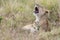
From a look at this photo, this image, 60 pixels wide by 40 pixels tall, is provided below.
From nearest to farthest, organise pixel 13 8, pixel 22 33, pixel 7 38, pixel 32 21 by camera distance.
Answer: pixel 7 38 < pixel 22 33 < pixel 32 21 < pixel 13 8

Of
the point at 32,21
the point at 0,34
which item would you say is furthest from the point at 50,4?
the point at 0,34

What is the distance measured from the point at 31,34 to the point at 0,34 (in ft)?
2.09

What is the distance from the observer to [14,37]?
5.58 m

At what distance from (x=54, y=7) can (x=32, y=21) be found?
0.60m

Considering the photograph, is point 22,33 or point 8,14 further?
point 8,14

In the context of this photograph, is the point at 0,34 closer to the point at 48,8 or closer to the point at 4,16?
the point at 4,16

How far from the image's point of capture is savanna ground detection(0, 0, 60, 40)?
A: 5.49m

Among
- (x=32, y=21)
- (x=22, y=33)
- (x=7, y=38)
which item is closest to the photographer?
(x=7, y=38)

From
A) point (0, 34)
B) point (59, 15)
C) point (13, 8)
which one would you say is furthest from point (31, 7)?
point (0, 34)

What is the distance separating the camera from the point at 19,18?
252 inches

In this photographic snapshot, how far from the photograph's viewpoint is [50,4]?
6.53 m

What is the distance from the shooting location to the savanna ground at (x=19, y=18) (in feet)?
18.0

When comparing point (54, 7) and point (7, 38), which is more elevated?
point (54, 7)

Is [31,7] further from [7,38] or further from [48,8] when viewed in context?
[7,38]
